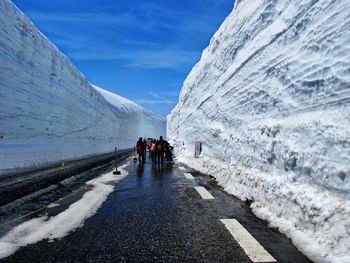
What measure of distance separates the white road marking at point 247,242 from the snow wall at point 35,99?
1546 centimetres

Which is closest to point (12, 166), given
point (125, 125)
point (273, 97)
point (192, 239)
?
point (273, 97)

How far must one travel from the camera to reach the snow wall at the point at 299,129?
4836 mm

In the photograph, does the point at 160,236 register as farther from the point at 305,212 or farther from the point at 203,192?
the point at 203,192

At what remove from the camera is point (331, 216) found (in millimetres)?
4477

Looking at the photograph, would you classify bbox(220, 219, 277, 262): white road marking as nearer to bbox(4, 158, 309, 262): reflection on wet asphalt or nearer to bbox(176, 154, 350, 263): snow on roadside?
bbox(4, 158, 309, 262): reflection on wet asphalt

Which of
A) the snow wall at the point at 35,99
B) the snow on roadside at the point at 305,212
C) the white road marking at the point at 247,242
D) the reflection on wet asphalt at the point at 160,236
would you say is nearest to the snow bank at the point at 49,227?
the reflection on wet asphalt at the point at 160,236

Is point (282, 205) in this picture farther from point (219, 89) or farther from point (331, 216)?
point (219, 89)

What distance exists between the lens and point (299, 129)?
6691 millimetres

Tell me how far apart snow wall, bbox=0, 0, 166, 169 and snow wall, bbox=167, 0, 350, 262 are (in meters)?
13.4

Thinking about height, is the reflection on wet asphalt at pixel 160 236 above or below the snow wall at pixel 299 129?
below

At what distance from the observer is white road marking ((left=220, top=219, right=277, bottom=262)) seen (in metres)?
4.31

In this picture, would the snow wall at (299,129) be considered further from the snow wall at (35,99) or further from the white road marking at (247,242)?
the snow wall at (35,99)

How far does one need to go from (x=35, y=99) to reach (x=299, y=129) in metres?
27.4

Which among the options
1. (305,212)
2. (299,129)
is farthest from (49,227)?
(299,129)
